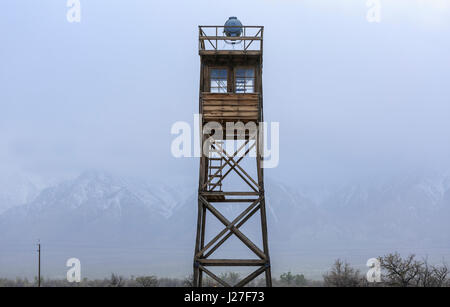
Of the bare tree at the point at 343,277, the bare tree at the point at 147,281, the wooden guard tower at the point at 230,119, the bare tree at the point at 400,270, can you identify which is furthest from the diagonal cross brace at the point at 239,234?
the bare tree at the point at 147,281

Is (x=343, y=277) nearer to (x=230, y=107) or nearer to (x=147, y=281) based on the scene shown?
(x=147, y=281)

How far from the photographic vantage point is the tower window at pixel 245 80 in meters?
23.4

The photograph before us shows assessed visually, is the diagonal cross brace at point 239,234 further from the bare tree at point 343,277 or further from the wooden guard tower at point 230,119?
the bare tree at point 343,277

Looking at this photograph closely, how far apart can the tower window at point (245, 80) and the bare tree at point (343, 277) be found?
1539cm

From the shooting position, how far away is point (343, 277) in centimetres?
3475

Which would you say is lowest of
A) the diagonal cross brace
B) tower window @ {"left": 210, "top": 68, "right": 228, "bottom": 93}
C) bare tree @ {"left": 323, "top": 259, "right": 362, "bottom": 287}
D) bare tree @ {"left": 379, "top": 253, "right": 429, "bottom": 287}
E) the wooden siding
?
bare tree @ {"left": 323, "top": 259, "right": 362, "bottom": 287}

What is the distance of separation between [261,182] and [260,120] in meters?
2.57

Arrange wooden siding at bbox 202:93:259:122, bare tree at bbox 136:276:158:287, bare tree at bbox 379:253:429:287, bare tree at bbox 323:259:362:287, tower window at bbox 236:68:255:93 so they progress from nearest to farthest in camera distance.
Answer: wooden siding at bbox 202:93:259:122, tower window at bbox 236:68:255:93, bare tree at bbox 379:253:429:287, bare tree at bbox 323:259:362:287, bare tree at bbox 136:276:158:287

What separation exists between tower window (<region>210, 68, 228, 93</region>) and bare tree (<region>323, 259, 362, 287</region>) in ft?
52.0

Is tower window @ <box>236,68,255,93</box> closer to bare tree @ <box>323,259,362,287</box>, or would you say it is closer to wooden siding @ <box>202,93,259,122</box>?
wooden siding @ <box>202,93,259,122</box>

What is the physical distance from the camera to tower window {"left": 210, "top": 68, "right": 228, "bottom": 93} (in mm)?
23416

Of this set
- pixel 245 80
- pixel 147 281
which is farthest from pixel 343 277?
pixel 245 80

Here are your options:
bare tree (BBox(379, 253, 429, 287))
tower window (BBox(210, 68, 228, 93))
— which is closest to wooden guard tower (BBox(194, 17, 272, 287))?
tower window (BBox(210, 68, 228, 93))
